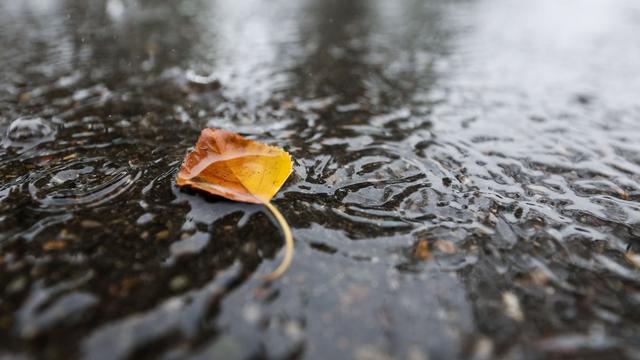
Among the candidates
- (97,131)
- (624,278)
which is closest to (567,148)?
(624,278)

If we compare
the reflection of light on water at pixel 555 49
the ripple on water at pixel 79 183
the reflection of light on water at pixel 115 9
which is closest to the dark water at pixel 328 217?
the ripple on water at pixel 79 183

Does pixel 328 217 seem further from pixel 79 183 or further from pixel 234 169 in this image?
pixel 79 183

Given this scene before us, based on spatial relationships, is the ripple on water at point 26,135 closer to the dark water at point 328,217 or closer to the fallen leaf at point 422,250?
the dark water at point 328,217

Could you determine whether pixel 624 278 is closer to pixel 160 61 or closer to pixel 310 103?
pixel 310 103

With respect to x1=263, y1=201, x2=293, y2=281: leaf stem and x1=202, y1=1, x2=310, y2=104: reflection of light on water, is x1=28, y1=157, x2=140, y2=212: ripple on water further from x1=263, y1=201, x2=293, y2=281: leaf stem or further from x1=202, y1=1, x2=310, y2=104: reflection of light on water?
x1=202, y1=1, x2=310, y2=104: reflection of light on water

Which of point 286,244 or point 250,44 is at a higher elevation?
point 286,244

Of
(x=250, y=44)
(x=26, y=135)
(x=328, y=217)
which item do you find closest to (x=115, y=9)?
(x=250, y=44)

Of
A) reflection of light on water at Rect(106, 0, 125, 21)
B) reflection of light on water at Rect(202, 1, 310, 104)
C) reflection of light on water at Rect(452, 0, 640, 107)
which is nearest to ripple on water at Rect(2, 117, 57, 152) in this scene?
reflection of light on water at Rect(202, 1, 310, 104)
